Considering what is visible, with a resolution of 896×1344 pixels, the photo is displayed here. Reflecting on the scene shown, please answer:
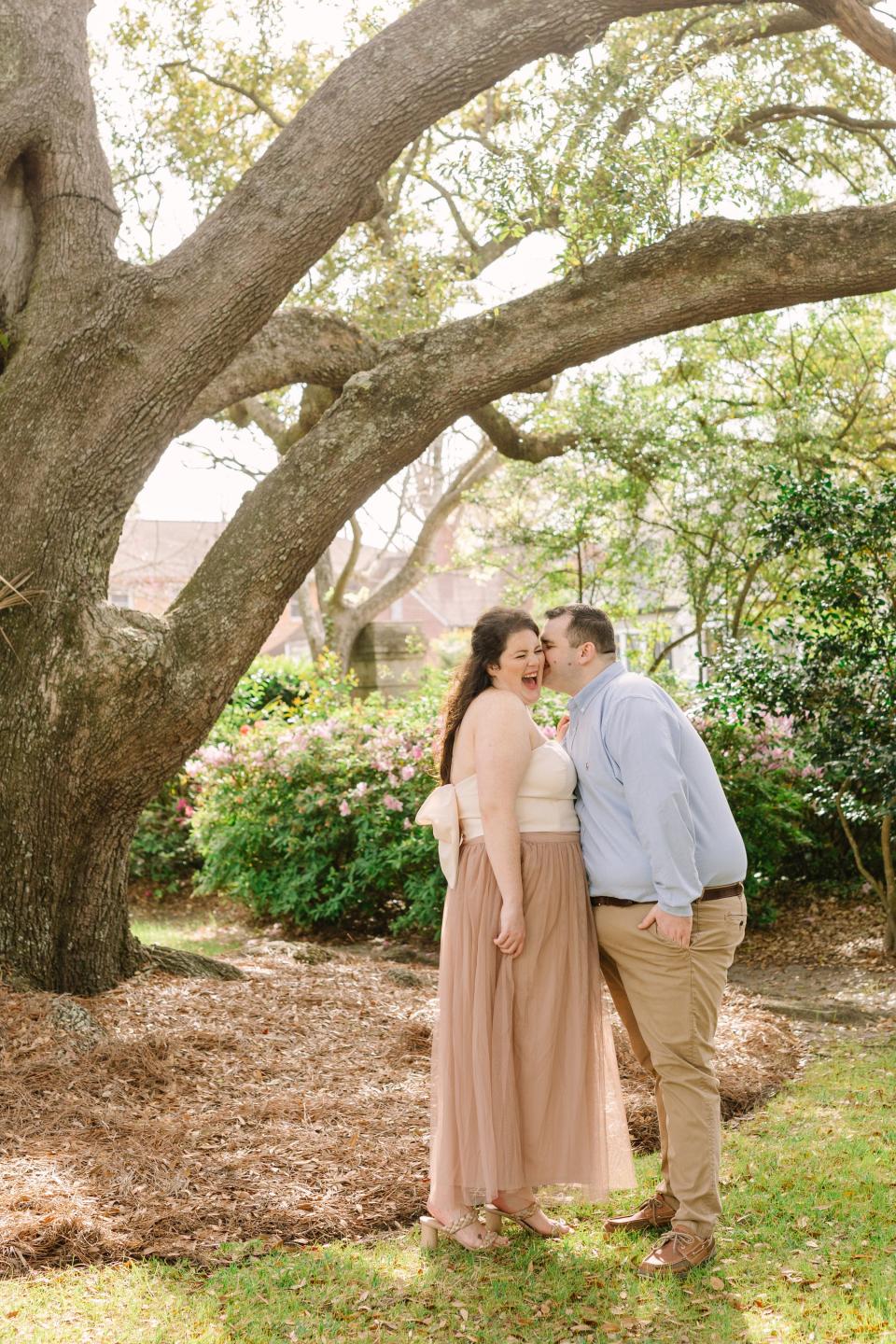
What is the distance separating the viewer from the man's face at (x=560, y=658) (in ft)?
14.3

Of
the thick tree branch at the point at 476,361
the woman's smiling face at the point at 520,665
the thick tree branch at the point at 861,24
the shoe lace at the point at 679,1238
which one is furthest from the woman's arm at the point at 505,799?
the thick tree branch at the point at 861,24

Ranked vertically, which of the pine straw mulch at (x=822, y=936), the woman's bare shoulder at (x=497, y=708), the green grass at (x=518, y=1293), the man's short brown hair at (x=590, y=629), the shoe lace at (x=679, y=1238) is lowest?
the green grass at (x=518, y=1293)

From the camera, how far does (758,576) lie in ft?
42.1

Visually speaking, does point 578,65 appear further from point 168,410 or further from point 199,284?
point 168,410

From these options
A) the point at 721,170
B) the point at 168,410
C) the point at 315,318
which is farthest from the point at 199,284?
the point at 721,170

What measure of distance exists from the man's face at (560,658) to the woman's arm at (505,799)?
25 cm

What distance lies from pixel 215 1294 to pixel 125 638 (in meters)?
3.46

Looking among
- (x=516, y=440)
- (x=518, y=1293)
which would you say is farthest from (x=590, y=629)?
(x=516, y=440)

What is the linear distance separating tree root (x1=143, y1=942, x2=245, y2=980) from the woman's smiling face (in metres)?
3.79

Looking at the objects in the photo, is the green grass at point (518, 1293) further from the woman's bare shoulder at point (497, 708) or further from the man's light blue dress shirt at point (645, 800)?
the woman's bare shoulder at point (497, 708)

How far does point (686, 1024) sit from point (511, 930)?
26.6 inches

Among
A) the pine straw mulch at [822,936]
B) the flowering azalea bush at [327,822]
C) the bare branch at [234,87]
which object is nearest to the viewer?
the pine straw mulch at [822,936]

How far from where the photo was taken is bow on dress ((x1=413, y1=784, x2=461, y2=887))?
4.41 m

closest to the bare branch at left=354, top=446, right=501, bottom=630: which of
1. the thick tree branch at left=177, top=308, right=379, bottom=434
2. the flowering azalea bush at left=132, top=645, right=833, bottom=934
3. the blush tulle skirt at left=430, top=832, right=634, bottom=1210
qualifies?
the flowering azalea bush at left=132, top=645, right=833, bottom=934
